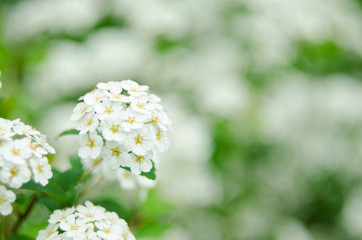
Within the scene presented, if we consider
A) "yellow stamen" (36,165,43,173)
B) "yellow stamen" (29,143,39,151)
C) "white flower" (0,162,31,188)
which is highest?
Result: "yellow stamen" (29,143,39,151)

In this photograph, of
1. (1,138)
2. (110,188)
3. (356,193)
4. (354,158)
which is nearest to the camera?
(1,138)

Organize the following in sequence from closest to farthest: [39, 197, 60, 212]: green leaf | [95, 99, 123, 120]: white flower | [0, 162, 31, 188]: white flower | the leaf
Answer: [0, 162, 31, 188]: white flower < [95, 99, 123, 120]: white flower < [39, 197, 60, 212]: green leaf < the leaf

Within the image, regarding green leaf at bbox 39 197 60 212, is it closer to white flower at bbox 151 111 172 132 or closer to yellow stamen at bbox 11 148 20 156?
yellow stamen at bbox 11 148 20 156

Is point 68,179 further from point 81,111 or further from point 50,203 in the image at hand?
point 81,111

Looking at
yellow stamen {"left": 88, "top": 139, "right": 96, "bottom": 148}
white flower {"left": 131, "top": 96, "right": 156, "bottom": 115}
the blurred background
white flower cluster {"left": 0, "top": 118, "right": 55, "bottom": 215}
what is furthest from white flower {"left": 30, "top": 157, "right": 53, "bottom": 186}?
the blurred background

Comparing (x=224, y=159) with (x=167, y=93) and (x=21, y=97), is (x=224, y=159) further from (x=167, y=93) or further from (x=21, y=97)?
(x=21, y=97)

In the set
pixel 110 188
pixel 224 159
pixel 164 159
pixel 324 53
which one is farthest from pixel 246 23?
pixel 110 188

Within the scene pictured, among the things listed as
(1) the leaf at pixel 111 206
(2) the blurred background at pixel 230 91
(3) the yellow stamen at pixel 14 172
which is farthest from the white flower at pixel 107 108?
(2) the blurred background at pixel 230 91
